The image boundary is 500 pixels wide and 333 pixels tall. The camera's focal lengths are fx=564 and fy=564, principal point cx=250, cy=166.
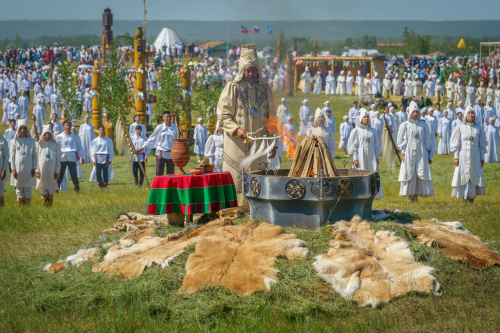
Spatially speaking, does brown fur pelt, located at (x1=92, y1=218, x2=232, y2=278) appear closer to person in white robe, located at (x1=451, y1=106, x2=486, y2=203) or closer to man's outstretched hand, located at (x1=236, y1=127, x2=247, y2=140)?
man's outstretched hand, located at (x1=236, y1=127, x2=247, y2=140)

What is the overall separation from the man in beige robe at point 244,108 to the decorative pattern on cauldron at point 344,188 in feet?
5.20

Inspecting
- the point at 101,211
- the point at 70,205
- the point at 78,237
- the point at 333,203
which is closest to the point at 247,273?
the point at 333,203

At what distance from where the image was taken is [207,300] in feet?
16.4

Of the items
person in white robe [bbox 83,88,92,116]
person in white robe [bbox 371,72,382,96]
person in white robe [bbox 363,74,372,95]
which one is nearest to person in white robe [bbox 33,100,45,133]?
person in white robe [bbox 83,88,92,116]

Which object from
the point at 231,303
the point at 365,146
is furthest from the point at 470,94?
the point at 231,303

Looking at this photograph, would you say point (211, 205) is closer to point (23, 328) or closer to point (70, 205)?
point (23, 328)

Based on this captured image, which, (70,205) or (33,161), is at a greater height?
(33,161)

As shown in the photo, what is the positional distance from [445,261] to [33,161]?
8.04m

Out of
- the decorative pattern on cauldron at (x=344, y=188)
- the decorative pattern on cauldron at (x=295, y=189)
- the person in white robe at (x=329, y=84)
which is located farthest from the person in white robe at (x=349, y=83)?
the decorative pattern on cauldron at (x=295, y=189)

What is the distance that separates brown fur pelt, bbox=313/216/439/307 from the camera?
5.14 meters

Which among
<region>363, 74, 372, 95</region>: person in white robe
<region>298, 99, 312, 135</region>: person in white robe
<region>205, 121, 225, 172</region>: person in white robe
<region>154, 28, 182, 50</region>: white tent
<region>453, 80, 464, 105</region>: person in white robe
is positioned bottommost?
<region>205, 121, 225, 172</region>: person in white robe

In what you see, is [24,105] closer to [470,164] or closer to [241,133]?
[470,164]

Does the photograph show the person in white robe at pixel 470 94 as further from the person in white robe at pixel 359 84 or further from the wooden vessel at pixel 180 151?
the wooden vessel at pixel 180 151

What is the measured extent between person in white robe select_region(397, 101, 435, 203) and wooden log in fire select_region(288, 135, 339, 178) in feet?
15.2
